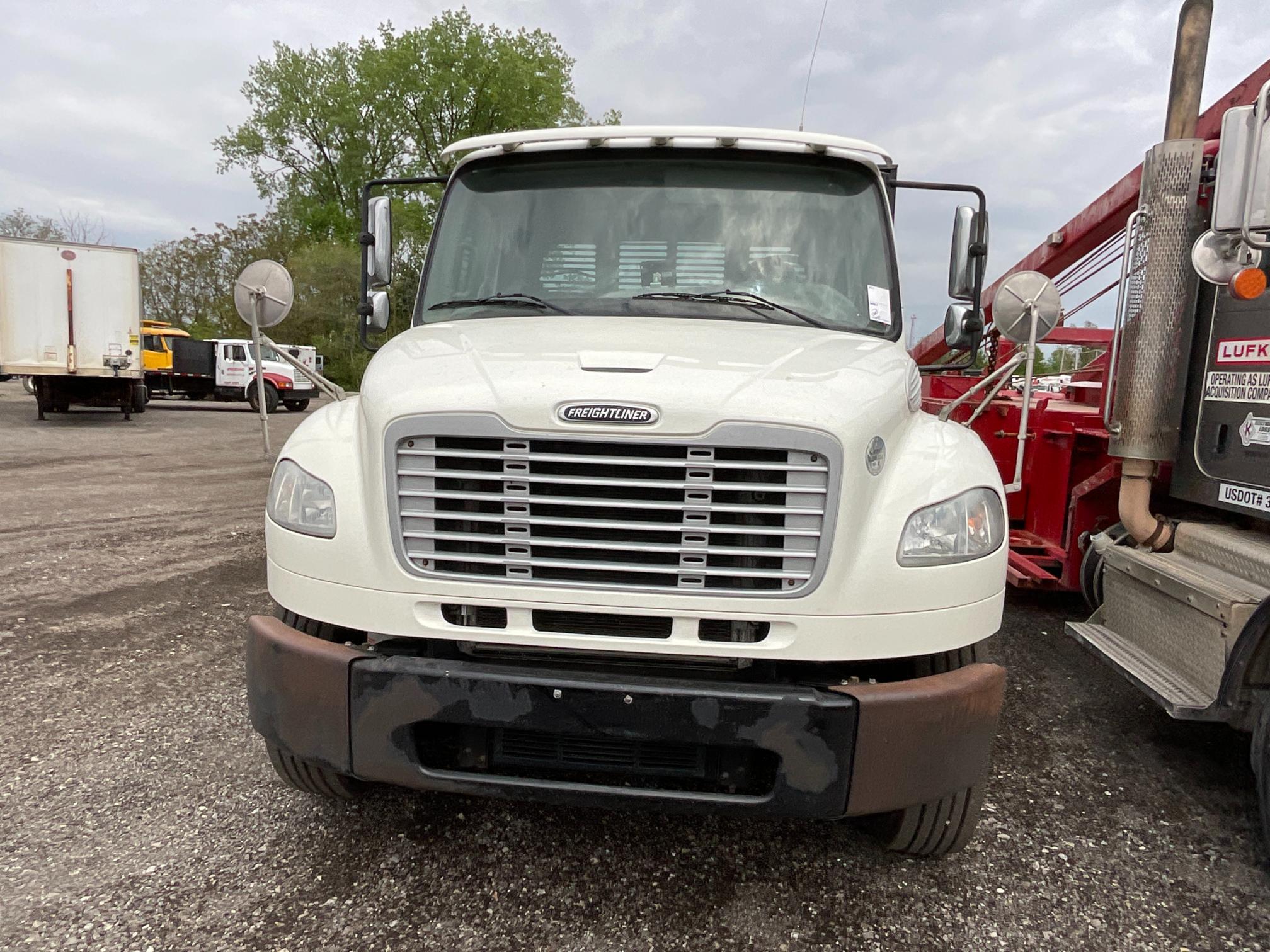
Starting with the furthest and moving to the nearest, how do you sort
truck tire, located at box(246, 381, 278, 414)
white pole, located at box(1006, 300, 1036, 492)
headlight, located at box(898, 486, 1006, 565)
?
truck tire, located at box(246, 381, 278, 414)
white pole, located at box(1006, 300, 1036, 492)
headlight, located at box(898, 486, 1006, 565)

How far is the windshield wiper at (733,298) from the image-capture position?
3.28m

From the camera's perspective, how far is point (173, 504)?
9.16m

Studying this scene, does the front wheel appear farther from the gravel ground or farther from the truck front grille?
the truck front grille

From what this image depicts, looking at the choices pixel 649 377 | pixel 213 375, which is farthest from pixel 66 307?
pixel 649 377

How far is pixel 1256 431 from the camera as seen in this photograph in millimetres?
3445

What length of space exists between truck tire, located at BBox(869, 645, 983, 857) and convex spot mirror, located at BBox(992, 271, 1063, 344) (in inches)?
63.4

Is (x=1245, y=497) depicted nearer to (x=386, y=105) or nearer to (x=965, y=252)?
(x=965, y=252)

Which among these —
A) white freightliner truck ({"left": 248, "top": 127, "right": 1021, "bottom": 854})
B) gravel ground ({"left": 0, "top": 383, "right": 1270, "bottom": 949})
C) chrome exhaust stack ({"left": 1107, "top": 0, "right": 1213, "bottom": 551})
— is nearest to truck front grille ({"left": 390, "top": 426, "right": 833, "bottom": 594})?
white freightliner truck ({"left": 248, "top": 127, "right": 1021, "bottom": 854})

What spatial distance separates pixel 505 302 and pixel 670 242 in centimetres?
70

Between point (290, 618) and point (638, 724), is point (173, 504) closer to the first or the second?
point (290, 618)

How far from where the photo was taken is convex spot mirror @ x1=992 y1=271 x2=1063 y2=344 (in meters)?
3.54

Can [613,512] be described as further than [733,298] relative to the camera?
No

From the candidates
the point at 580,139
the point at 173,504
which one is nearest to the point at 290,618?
the point at 580,139

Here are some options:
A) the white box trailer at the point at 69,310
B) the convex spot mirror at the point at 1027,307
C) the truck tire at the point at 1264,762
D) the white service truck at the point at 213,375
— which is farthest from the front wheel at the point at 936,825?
the white service truck at the point at 213,375
